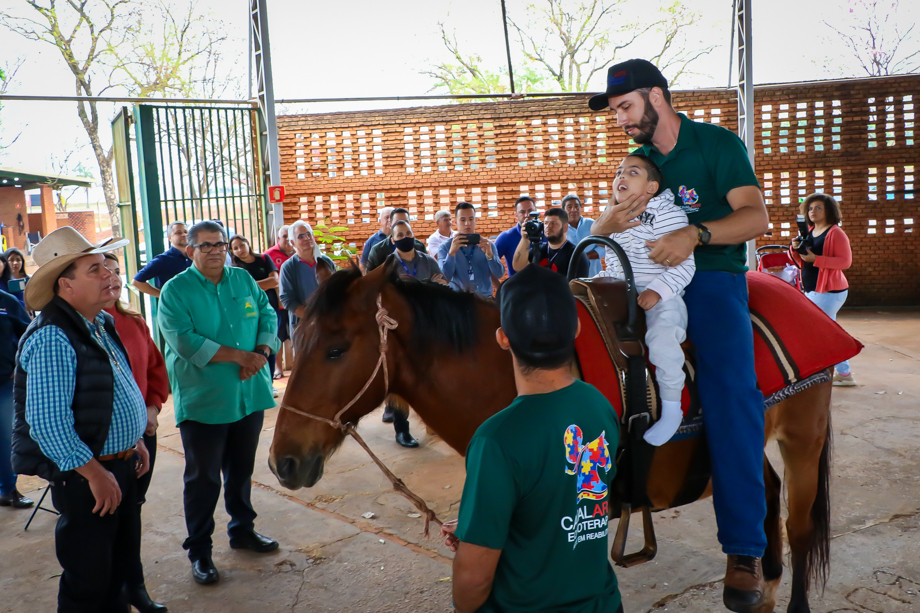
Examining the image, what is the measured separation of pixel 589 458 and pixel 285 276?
540 cm

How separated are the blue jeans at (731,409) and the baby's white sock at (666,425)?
183mm

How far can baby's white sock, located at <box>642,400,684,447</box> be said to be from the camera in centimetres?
221

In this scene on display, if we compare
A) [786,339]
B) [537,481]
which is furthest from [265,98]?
[537,481]

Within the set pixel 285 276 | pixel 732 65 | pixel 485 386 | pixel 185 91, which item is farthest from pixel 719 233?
pixel 185 91

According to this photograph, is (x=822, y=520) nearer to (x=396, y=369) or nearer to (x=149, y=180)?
(x=396, y=369)

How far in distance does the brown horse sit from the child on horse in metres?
0.25

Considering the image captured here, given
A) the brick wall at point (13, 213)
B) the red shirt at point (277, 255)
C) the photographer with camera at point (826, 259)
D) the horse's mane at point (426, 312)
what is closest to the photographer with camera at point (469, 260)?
the red shirt at point (277, 255)

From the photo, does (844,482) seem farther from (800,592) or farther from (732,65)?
(732,65)

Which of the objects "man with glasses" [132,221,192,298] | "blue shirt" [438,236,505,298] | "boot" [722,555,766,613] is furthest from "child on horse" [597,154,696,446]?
"man with glasses" [132,221,192,298]

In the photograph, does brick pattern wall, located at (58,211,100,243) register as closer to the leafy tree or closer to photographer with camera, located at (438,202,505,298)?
the leafy tree

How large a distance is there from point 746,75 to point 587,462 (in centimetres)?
1142

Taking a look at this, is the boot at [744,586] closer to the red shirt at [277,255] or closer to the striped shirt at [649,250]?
the striped shirt at [649,250]

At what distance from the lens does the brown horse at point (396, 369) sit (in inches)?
89.6

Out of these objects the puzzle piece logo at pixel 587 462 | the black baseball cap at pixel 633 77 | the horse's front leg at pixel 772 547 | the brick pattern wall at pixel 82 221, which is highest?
the brick pattern wall at pixel 82 221
